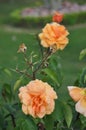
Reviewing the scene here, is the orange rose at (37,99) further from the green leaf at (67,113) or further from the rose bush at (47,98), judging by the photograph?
the green leaf at (67,113)

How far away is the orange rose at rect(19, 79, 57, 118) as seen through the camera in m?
2.28

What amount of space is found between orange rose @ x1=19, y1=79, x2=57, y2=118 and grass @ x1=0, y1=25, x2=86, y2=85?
5.98 meters

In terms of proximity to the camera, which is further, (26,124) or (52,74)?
(52,74)

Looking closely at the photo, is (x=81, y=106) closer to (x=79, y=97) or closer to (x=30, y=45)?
(x=79, y=97)

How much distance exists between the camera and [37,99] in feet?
7.50

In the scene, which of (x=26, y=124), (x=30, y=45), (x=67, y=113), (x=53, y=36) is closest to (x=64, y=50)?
(x=30, y=45)

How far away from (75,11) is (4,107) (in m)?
15.1

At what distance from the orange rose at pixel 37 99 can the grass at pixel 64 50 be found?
5984 mm

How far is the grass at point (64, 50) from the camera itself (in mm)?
10266

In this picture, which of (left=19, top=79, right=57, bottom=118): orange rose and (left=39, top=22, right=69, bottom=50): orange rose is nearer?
(left=19, top=79, right=57, bottom=118): orange rose

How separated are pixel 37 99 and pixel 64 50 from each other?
34.0 feet

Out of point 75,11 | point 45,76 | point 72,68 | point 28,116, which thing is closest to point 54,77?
point 45,76

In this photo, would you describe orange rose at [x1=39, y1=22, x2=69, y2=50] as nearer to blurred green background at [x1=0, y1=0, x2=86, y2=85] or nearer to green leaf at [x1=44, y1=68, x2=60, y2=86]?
green leaf at [x1=44, y1=68, x2=60, y2=86]

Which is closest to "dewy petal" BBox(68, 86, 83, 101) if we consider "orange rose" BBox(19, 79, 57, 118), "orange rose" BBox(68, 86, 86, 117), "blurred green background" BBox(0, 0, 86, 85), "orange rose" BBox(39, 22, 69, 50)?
"orange rose" BBox(68, 86, 86, 117)
